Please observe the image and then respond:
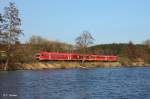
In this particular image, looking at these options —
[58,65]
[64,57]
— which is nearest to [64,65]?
[58,65]

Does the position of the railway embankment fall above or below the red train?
below

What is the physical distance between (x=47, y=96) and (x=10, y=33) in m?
50.1

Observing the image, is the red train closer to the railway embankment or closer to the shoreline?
the shoreline

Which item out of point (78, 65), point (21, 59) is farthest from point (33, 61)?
point (78, 65)

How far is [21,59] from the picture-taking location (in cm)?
8725

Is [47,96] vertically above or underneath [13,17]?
underneath

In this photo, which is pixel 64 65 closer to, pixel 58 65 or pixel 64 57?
pixel 58 65

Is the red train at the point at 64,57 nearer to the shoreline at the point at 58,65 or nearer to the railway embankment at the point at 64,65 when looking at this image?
the shoreline at the point at 58,65

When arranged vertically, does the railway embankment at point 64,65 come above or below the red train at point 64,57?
below

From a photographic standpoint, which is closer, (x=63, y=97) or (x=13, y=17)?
(x=63, y=97)

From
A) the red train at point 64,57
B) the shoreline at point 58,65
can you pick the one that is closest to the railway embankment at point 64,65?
the shoreline at point 58,65

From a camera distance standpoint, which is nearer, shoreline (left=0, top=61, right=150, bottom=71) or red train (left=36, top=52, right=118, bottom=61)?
shoreline (left=0, top=61, right=150, bottom=71)

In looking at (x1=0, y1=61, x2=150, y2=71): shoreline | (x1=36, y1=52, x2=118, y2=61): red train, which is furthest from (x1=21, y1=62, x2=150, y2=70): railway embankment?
(x1=36, y1=52, x2=118, y2=61): red train

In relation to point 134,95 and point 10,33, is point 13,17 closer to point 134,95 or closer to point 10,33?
point 10,33
